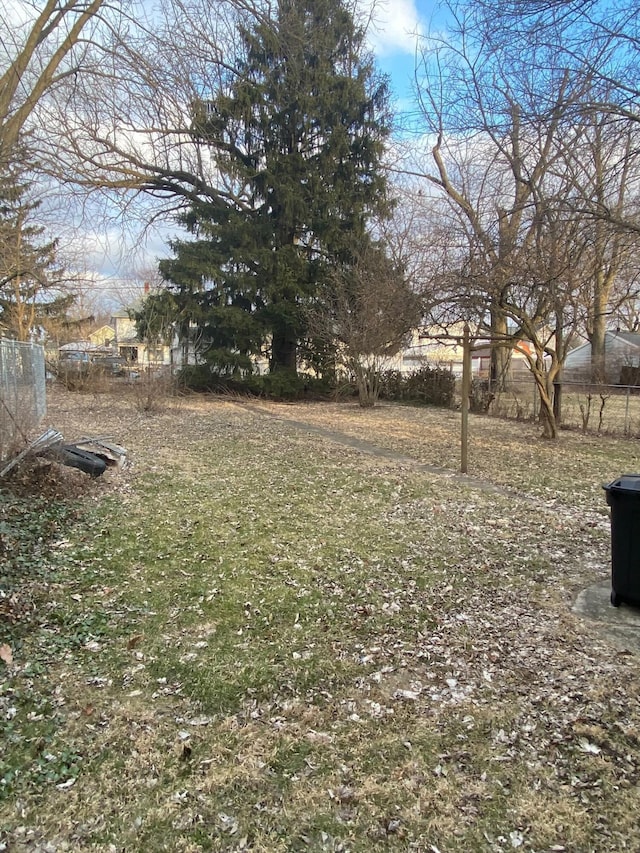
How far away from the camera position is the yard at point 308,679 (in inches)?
71.9

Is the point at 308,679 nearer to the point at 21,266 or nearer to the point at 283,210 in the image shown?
the point at 21,266

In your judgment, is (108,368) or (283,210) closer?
(283,210)

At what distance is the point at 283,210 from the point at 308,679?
19.2 meters

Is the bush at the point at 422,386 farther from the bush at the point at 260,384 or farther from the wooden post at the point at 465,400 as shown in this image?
the wooden post at the point at 465,400

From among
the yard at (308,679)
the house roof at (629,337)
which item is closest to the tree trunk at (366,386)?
the yard at (308,679)

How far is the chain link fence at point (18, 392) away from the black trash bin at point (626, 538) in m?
5.83

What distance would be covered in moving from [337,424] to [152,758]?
37.1ft

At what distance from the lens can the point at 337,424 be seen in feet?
43.5

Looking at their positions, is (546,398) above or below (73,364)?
below

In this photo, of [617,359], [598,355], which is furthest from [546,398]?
[617,359]

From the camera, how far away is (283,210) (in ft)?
63.5

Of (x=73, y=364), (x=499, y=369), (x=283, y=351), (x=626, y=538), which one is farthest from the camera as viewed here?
(x=283, y=351)

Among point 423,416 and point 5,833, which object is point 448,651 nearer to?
point 5,833

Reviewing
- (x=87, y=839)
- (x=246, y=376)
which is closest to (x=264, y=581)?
(x=87, y=839)
